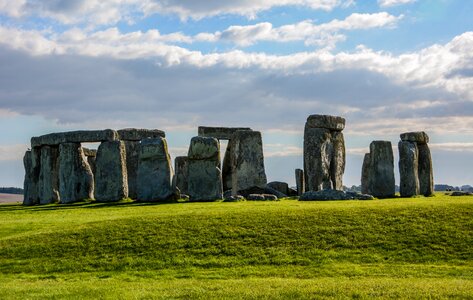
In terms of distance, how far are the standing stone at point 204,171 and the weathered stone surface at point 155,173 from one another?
45.6 inches

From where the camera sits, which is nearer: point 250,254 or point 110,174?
point 250,254

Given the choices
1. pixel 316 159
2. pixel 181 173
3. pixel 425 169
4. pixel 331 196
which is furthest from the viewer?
pixel 181 173

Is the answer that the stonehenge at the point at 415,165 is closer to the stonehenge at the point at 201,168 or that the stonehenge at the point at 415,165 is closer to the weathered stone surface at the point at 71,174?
the stonehenge at the point at 201,168

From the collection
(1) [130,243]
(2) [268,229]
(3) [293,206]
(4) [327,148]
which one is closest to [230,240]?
(2) [268,229]

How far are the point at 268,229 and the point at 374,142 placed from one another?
15.3 m

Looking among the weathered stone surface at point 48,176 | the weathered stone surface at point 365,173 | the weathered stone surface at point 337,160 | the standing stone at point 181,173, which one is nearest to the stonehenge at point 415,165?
the weathered stone surface at point 365,173

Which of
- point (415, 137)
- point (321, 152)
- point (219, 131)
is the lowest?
point (321, 152)

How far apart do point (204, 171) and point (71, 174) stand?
7881mm

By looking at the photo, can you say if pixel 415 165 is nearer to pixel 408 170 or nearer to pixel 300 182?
pixel 408 170

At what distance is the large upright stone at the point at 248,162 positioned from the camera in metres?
35.0

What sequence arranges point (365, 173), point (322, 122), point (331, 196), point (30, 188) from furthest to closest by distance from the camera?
point (365, 173)
point (30, 188)
point (322, 122)
point (331, 196)

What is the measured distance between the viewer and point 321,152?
33.8 meters

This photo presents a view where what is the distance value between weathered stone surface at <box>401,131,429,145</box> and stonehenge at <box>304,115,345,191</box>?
3.53 meters

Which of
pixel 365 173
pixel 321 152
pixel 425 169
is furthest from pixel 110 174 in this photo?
pixel 425 169
